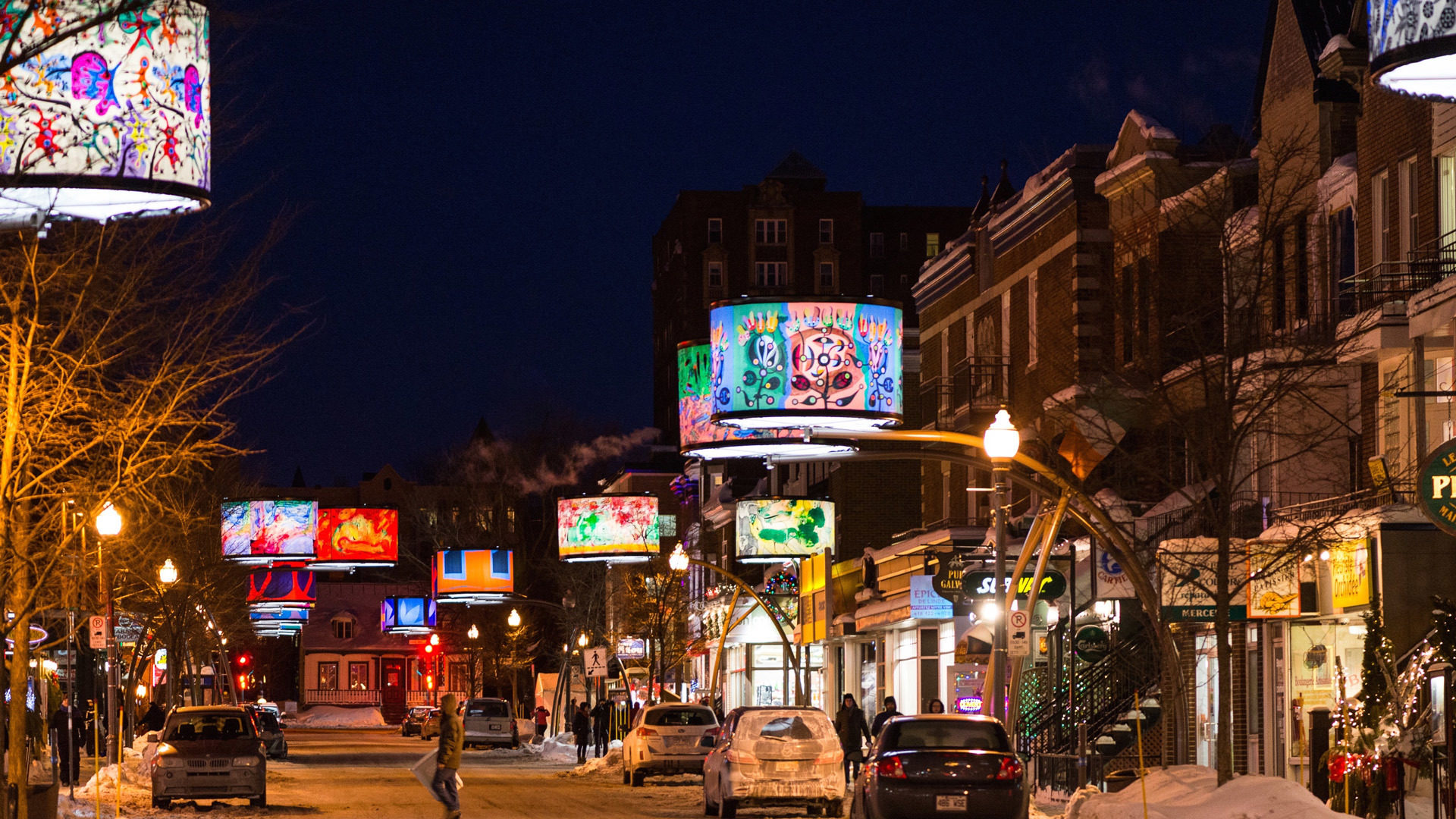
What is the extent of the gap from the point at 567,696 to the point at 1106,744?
156ft

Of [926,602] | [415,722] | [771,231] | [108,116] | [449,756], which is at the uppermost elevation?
[771,231]

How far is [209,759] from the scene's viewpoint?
33.6 metres

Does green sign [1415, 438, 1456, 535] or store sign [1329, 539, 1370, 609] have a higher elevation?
green sign [1415, 438, 1456, 535]

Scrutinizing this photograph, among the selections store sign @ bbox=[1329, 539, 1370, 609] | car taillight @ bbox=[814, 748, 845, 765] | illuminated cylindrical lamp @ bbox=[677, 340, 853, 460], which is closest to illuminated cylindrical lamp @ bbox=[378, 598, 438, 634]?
illuminated cylindrical lamp @ bbox=[677, 340, 853, 460]

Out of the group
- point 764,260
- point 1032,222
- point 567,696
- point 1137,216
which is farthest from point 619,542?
point 764,260

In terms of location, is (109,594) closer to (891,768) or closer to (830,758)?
(830,758)

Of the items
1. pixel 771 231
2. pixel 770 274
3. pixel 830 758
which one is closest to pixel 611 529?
pixel 830 758

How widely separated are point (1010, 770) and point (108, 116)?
1612 centimetres

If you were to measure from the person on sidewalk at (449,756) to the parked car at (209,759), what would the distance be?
9482 mm

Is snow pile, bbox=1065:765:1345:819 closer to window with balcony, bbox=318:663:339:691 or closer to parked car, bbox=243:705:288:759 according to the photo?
parked car, bbox=243:705:288:759

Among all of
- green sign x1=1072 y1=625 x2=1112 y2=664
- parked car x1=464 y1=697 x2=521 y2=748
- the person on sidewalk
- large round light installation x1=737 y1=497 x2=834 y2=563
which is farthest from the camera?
parked car x1=464 y1=697 x2=521 y2=748

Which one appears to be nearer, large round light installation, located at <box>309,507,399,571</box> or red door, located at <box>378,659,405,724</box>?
large round light installation, located at <box>309,507,399,571</box>

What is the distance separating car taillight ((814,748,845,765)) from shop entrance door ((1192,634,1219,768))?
986 cm

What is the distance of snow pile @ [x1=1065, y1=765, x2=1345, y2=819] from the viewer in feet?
67.6
